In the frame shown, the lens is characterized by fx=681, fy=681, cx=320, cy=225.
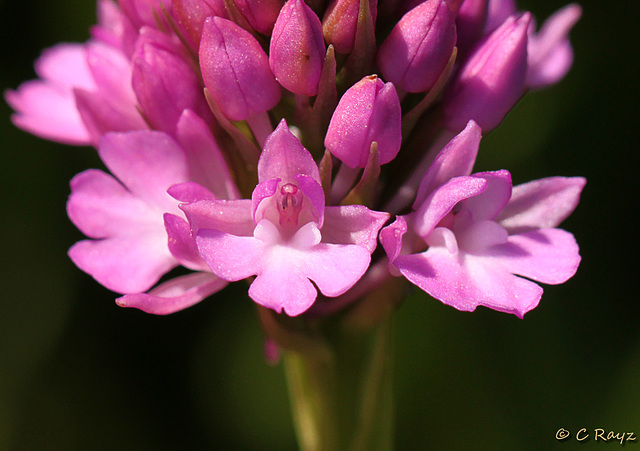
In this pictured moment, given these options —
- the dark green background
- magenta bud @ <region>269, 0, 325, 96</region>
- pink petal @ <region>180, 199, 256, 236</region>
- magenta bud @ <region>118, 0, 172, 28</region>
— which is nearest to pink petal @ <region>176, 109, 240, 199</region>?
pink petal @ <region>180, 199, 256, 236</region>

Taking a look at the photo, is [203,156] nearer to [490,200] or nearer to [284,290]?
[284,290]

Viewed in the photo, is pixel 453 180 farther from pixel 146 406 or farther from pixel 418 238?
pixel 146 406

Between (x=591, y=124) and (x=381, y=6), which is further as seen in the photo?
(x=591, y=124)

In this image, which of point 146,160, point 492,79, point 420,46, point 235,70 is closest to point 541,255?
point 492,79

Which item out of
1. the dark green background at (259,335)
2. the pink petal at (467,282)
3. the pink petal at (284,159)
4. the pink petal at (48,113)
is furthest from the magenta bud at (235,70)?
the dark green background at (259,335)

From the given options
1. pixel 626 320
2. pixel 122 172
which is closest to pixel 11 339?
pixel 122 172

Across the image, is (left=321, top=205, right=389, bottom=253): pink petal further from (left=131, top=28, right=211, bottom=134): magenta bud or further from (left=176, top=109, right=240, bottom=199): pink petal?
(left=131, top=28, right=211, bottom=134): magenta bud
